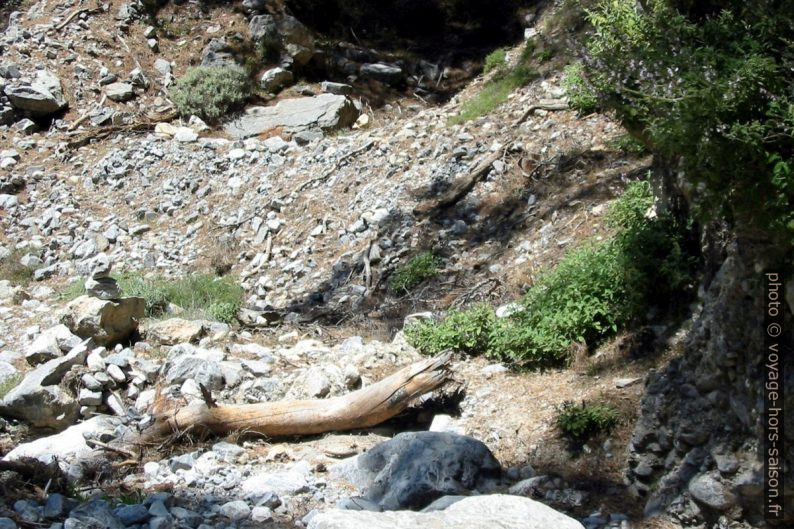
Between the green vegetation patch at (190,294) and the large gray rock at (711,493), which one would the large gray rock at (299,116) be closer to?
the green vegetation patch at (190,294)

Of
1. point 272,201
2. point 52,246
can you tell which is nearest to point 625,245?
point 272,201

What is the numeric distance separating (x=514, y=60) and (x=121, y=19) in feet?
21.3

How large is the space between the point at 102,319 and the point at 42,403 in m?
1.13

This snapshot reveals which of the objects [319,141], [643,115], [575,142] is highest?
[643,115]

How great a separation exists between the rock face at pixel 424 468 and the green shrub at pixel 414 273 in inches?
116

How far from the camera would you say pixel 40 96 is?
12.3 meters

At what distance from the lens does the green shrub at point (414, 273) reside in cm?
770

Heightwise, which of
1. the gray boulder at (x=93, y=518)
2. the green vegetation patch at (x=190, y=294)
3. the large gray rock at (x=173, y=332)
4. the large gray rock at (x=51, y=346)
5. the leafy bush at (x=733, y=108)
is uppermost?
the leafy bush at (x=733, y=108)

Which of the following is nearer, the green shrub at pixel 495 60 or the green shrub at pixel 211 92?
the green shrub at pixel 495 60

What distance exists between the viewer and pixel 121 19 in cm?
1382

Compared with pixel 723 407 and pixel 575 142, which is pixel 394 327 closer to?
pixel 575 142

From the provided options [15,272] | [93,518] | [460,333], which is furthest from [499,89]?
[93,518]

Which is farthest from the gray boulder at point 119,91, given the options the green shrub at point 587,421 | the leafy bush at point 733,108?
the leafy bush at point 733,108

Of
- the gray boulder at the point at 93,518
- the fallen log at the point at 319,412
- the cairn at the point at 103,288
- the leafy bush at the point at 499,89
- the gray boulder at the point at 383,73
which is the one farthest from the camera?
the gray boulder at the point at 383,73
